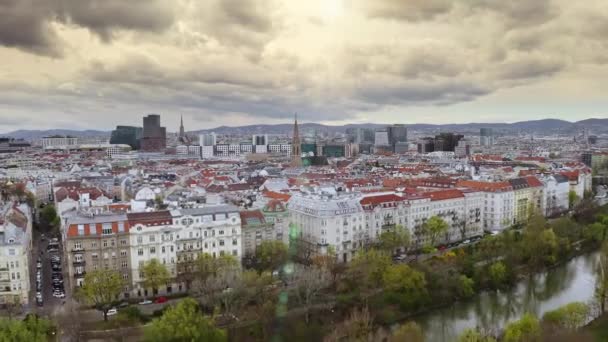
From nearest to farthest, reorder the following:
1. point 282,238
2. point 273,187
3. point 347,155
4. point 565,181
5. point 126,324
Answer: point 126,324 → point 282,238 → point 273,187 → point 565,181 → point 347,155

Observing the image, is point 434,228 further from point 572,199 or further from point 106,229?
point 572,199

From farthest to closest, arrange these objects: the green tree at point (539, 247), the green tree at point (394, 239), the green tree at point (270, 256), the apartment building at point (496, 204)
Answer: the apartment building at point (496, 204)
the green tree at point (394, 239)
the green tree at point (539, 247)
the green tree at point (270, 256)

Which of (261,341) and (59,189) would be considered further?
(59,189)

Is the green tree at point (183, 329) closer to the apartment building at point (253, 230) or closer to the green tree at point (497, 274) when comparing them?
the apartment building at point (253, 230)

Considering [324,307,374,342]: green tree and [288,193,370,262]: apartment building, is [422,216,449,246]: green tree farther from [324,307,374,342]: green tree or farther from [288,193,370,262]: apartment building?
[324,307,374,342]: green tree

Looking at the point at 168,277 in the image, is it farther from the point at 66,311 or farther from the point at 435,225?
the point at 435,225

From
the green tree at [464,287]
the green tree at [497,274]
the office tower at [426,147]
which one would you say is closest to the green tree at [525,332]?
the green tree at [464,287]

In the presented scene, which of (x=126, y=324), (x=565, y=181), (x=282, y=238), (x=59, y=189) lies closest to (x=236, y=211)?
(x=282, y=238)
